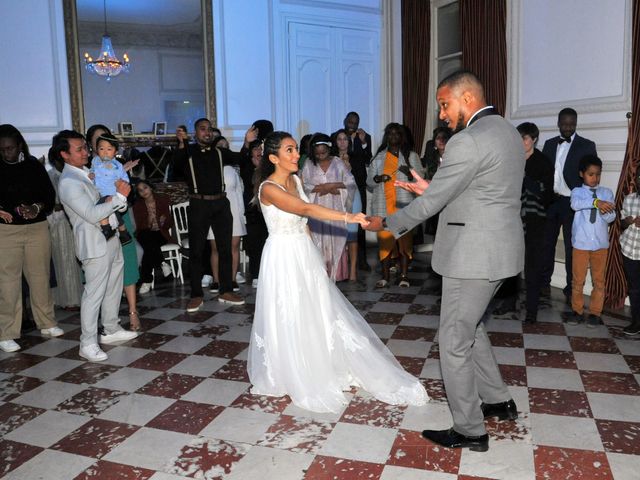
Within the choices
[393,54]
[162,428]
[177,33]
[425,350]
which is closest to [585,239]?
[425,350]

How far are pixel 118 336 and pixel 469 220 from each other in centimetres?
326

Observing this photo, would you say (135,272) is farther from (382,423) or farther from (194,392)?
(382,423)

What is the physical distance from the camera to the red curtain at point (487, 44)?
6.83 metres

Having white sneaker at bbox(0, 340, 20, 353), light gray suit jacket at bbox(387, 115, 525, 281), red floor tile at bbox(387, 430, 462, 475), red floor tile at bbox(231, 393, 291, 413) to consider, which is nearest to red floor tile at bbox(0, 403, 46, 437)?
white sneaker at bbox(0, 340, 20, 353)

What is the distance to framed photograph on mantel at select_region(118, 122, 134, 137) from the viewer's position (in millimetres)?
7648

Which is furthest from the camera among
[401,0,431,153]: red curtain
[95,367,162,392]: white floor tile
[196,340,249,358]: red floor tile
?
[401,0,431,153]: red curtain

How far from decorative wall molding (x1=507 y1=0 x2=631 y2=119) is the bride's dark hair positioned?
3407 mm

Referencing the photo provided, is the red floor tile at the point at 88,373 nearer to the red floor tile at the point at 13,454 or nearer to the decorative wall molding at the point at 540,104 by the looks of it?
the red floor tile at the point at 13,454

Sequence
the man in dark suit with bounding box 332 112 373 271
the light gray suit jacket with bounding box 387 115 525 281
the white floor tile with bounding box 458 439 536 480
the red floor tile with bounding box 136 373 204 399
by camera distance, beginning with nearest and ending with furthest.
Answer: the light gray suit jacket with bounding box 387 115 525 281, the white floor tile with bounding box 458 439 536 480, the red floor tile with bounding box 136 373 204 399, the man in dark suit with bounding box 332 112 373 271

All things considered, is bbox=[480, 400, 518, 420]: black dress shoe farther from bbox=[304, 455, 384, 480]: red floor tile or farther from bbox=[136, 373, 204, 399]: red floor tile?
bbox=[136, 373, 204, 399]: red floor tile

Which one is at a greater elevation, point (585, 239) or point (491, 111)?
point (491, 111)

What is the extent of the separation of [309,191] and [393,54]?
160 inches

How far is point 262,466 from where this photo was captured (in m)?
2.83

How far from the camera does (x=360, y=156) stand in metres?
7.18
